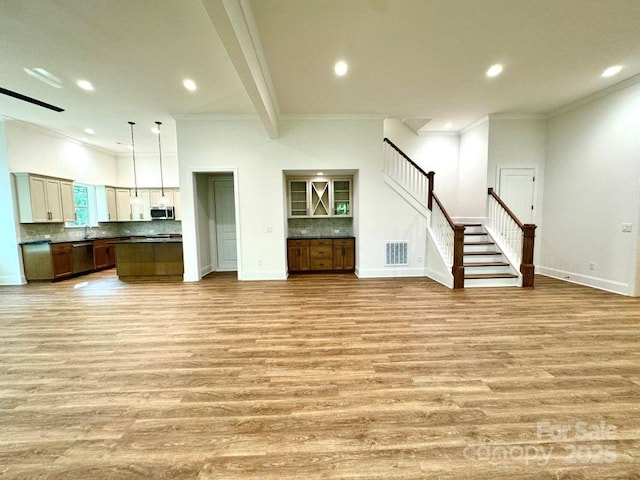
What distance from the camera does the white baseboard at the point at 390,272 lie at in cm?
594

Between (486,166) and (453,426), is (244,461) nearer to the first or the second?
(453,426)

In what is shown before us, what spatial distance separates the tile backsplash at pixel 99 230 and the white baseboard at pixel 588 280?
1017 centimetres

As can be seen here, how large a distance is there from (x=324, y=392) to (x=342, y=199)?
542 cm

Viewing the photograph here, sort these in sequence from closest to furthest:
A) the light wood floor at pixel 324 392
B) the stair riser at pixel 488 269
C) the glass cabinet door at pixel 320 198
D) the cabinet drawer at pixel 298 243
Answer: the light wood floor at pixel 324 392, the stair riser at pixel 488 269, the cabinet drawer at pixel 298 243, the glass cabinet door at pixel 320 198

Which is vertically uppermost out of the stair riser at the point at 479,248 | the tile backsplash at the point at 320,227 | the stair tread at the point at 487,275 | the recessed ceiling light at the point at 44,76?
the recessed ceiling light at the point at 44,76

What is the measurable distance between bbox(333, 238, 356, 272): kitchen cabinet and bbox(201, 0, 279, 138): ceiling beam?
11.2 ft

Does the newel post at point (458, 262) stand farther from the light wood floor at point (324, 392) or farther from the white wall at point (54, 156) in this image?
the white wall at point (54, 156)

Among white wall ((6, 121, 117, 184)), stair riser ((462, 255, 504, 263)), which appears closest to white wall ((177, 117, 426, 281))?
stair riser ((462, 255, 504, 263))

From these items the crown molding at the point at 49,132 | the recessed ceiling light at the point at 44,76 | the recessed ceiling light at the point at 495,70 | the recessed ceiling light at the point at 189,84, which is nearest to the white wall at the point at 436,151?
the recessed ceiling light at the point at 495,70

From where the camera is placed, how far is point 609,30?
124 inches

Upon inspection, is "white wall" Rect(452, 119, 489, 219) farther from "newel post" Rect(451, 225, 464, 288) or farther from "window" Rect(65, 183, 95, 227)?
"window" Rect(65, 183, 95, 227)

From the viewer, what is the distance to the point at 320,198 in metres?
6.79

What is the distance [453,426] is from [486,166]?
599cm

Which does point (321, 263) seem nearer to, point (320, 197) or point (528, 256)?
point (320, 197)
